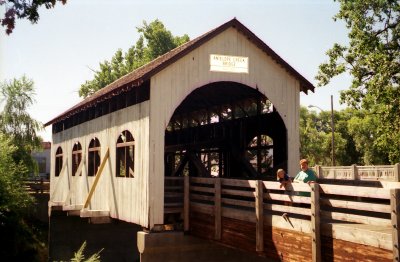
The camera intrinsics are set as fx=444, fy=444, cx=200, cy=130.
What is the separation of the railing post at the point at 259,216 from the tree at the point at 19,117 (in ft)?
116

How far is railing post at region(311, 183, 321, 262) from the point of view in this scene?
29.1 feet

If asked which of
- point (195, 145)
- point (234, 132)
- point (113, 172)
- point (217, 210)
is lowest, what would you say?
point (217, 210)

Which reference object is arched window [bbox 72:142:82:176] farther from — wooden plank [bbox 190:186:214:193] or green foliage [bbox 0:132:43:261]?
wooden plank [bbox 190:186:214:193]

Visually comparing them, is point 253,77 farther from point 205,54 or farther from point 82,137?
point 82,137

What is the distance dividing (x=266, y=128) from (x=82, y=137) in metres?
9.23

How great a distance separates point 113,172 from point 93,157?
354 cm

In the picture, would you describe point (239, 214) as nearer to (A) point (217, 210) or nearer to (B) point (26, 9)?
(A) point (217, 210)

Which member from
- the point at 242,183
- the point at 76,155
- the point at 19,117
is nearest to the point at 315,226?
the point at 242,183

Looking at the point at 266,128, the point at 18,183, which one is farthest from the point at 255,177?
the point at 18,183

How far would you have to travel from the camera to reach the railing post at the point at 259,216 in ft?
35.2

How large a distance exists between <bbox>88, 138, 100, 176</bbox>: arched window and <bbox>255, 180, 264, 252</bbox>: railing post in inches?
388

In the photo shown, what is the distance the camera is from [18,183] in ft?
94.3

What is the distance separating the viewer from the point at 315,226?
351 inches

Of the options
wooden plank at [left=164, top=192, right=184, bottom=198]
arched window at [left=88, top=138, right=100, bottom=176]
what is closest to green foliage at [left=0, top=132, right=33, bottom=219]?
arched window at [left=88, top=138, right=100, bottom=176]
